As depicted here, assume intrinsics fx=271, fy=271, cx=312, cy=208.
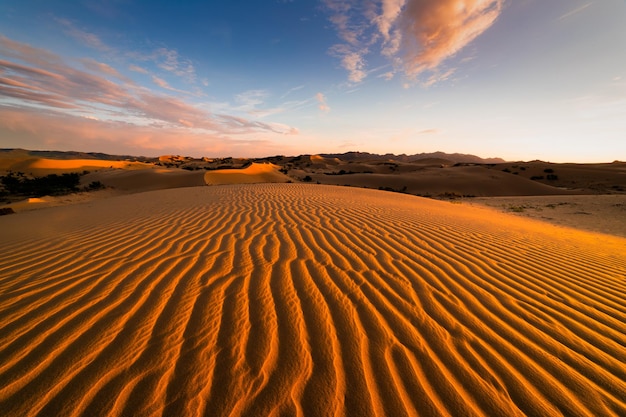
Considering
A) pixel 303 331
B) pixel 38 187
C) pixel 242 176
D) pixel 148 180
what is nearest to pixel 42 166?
pixel 148 180

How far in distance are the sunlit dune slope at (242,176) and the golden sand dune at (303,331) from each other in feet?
65.3

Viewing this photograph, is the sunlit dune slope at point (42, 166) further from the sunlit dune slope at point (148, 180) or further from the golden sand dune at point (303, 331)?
the golden sand dune at point (303, 331)

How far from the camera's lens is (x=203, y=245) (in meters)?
4.04

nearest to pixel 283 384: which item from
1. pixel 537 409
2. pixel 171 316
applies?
pixel 171 316

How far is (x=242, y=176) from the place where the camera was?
25562 millimetres

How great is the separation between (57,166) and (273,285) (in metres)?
41.2

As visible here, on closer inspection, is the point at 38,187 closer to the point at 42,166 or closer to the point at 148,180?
the point at 148,180

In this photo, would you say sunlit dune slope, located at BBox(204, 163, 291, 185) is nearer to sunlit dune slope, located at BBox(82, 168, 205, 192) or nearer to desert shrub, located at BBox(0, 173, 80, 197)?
sunlit dune slope, located at BBox(82, 168, 205, 192)

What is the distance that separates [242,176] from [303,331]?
2471 centimetres

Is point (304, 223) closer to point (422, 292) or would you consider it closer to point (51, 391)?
point (422, 292)

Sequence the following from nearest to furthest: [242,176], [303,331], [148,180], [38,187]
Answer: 1. [303,331]
2. [38,187]
3. [148,180]
4. [242,176]

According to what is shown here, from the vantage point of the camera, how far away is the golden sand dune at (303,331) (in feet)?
4.96

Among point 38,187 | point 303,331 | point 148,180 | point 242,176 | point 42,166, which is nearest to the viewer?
point 303,331

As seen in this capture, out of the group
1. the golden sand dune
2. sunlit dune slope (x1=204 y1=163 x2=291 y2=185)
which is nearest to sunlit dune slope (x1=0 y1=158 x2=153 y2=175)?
sunlit dune slope (x1=204 y1=163 x2=291 y2=185)
